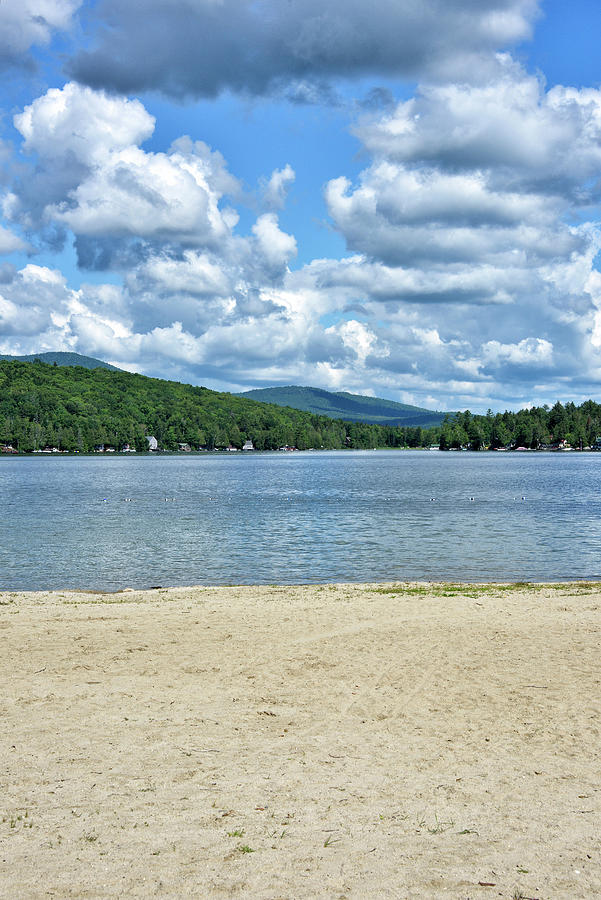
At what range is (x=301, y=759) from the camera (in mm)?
10117

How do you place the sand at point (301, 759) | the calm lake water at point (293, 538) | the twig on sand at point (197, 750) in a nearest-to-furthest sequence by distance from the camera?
1. the sand at point (301, 759)
2. the twig on sand at point (197, 750)
3. the calm lake water at point (293, 538)

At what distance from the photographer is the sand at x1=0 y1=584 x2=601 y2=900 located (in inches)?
283

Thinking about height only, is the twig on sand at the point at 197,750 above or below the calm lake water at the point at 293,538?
above

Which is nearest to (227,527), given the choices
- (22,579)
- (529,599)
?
(22,579)

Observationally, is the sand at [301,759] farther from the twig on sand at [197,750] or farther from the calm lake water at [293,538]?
the calm lake water at [293,538]

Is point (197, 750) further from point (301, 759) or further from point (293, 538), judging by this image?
point (293, 538)

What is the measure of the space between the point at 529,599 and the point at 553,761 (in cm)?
1293

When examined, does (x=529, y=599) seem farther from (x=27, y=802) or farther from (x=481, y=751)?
(x=27, y=802)

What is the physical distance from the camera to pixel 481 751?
10445 millimetres

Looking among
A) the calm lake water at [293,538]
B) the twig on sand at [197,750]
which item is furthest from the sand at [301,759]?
the calm lake water at [293,538]

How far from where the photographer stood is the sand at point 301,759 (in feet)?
23.5

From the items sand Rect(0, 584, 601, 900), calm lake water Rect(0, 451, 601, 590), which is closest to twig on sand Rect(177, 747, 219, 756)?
sand Rect(0, 584, 601, 900)

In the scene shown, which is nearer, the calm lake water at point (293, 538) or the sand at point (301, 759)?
the sand at point (301, 759)

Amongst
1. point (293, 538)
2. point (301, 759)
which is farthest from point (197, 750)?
point (293, 538)
